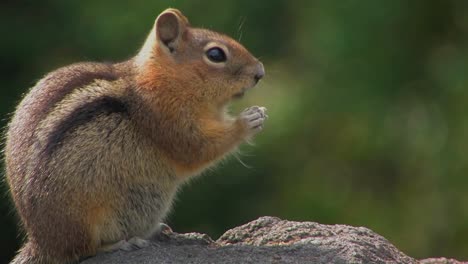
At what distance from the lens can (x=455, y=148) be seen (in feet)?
36.7

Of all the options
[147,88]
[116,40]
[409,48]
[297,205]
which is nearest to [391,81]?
[409,48]

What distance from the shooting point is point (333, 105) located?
12070 mm

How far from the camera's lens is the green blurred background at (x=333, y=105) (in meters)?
11.3

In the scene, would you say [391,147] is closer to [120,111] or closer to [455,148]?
[455,148]

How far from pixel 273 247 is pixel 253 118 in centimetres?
99

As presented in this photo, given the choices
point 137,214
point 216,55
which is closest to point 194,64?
point 216,55

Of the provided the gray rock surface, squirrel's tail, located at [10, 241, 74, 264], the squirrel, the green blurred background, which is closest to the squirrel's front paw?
the squirrel

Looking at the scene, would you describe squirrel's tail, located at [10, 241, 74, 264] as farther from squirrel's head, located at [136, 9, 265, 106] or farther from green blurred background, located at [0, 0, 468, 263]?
green blurred background, located at [0, 0, 468, 263]

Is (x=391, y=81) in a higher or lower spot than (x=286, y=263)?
higher

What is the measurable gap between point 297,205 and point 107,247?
556 cm

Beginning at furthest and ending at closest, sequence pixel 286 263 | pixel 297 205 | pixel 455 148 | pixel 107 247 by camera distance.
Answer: pixel 297 205 → pixel 455 148 → pixel 107 247 → pixel 286 263

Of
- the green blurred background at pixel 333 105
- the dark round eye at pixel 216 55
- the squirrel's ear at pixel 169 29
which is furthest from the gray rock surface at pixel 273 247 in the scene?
the green blurred background at pixel 333 105

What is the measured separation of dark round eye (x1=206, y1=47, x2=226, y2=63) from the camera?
23.8 ft

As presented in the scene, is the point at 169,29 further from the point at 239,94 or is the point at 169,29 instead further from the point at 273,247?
the point at 273,247
